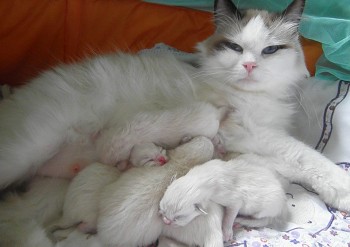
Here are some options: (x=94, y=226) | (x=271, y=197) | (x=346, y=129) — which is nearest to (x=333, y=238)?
(x=271, y=197)

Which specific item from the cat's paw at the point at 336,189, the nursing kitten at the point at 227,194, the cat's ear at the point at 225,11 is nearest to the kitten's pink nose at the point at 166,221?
the nursing kitten at the point at 227,194

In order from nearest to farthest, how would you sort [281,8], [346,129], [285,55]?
[285,55], [346,129], [281,8]

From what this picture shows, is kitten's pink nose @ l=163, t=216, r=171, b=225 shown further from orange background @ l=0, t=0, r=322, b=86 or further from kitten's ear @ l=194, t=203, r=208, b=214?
orange background @ l=0, t=0, r=322, b=86

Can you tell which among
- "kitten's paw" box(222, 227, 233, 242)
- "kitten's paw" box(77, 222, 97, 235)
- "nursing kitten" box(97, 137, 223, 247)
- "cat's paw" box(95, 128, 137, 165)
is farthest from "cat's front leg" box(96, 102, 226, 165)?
"kitten's paw" box(222, 227, 233, 242)

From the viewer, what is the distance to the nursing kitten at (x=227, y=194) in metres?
1.20

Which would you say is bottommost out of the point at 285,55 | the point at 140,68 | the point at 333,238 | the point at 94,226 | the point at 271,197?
the point at 333,238

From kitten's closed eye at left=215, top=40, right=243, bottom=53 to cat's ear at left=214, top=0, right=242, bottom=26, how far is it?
108 mm

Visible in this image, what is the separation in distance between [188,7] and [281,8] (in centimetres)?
47

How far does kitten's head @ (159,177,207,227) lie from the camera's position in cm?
119

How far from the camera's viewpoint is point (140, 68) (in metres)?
1.67

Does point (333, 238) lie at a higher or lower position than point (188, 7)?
lower

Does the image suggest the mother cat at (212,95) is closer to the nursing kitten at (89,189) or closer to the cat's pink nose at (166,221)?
the nursing kitten at (89,189)

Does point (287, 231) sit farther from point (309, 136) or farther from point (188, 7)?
point (188, 7)

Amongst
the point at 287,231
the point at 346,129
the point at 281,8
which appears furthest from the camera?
the point at 281,8
